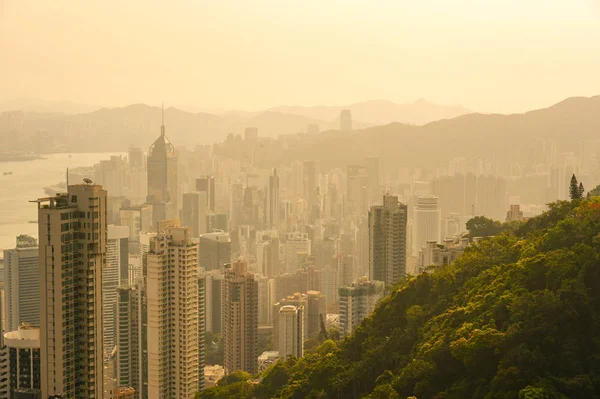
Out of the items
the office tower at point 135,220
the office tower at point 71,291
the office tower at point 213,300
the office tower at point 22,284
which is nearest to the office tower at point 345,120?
the office tower at point 135,220

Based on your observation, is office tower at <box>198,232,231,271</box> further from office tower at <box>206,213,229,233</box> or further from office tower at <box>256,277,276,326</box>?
office tower at <box>256,277,276,326</box>

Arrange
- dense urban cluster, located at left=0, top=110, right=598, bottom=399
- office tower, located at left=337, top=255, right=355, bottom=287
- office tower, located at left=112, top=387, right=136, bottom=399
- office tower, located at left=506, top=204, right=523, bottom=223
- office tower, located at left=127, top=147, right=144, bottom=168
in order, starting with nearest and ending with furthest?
dense urban cluster, located at left=0, top=110, right=598, bottom=399 → office tower, located at left=112, top=387, right=136, bottom=399 → office tower, located at left=506, top=204, right=523, bottom=223 → office tower, located at left=337, top=255, right=355, bottom=287 → office tower, located at left=127, top=147, right=144, bottom=168

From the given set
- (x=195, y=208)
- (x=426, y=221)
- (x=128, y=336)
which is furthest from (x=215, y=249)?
(x=128, y=336)

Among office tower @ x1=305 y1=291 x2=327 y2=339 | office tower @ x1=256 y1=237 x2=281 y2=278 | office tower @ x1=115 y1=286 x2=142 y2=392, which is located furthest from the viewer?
office tower @ x1=256 y1=237 x2=281 y2=278

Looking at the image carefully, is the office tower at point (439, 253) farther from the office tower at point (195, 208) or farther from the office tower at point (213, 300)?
the office tower at point (195, 208)

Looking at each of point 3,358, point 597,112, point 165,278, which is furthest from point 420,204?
point 3,358

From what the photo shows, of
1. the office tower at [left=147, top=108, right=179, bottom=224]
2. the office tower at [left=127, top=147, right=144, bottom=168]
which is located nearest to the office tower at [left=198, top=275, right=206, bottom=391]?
the office tower at [left=127, top=147, right=144, bottom=168]
